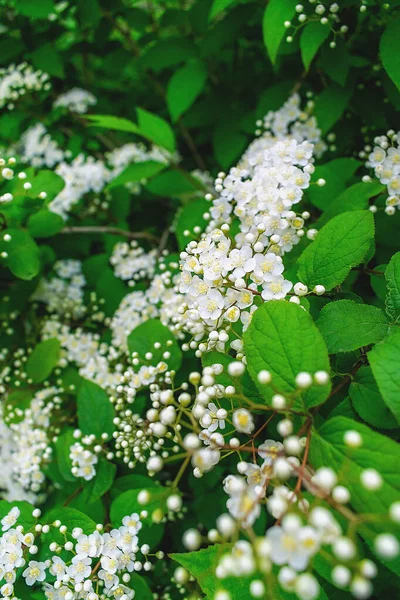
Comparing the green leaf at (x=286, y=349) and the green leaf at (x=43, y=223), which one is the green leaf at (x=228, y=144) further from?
the green leaf at (x=286, y=349)

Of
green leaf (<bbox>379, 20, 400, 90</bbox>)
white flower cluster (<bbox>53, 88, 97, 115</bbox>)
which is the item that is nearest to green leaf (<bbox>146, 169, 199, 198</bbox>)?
white flower cluster (<bbox>53, 88, 97, 115</bbox>)

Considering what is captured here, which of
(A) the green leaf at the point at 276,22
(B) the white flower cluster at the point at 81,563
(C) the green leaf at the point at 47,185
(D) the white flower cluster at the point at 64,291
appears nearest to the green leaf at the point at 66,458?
(B) the white flower cluster at the point at 81,563

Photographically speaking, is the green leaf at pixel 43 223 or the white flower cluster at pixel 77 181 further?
the white flower cluster at pixel 77 181

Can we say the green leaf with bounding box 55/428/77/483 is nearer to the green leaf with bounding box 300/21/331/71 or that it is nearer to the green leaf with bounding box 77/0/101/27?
the green leaf with bounding box 300/21/331/71

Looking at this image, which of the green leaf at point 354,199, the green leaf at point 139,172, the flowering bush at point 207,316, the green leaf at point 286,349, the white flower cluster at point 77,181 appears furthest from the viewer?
the white flower cluster at point 77,181

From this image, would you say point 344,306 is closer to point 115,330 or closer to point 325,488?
point 325,488

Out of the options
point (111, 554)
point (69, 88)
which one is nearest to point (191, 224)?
point (111, 554)

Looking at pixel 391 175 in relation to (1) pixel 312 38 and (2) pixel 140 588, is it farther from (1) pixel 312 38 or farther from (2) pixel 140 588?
(2) pixel 140 588

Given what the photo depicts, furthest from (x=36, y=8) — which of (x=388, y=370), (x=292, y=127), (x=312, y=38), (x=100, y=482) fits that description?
(x=388, y=370)
